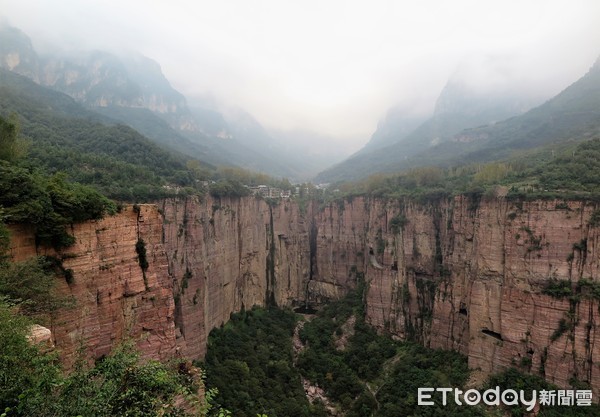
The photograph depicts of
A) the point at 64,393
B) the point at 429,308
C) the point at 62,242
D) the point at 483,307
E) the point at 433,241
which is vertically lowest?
the point at 429,308

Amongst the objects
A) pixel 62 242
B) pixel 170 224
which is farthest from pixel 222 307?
pixel 62 242

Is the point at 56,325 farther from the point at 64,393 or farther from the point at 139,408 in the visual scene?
the point at 139,408

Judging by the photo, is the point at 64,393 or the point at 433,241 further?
the point at 433,241

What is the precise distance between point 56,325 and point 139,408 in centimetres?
608

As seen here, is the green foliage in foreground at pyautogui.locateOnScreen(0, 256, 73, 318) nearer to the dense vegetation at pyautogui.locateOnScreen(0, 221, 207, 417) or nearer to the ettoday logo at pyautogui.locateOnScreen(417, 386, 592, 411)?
the dense vegetation at pyautogui.locateOnScreen(0, 221, 207, 417)

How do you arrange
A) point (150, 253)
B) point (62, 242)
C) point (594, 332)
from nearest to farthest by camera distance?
point (62, 242), point (150, 253), point (594, 332)

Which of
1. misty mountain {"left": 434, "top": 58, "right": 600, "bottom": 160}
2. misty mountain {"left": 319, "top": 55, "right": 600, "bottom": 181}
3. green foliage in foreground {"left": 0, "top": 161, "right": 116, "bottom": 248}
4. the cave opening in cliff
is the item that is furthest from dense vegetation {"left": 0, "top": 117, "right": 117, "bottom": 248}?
misty mountain {"left": 434, "top": 58, "right": 600, "bottom": 160}

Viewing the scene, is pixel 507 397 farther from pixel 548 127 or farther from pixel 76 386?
pixel 548 127

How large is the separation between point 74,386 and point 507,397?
2772 centimetres

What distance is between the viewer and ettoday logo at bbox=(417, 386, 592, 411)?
23.7 meters

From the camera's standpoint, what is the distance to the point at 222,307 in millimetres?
37188

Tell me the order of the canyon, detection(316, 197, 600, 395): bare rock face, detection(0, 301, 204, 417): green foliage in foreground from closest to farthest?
detection(0, 301, 204, 417): green foliage in foreground, the canyon, detection(316, 197, 600, 395): bare rock face

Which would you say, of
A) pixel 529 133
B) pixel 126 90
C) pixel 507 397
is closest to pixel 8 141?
pixel 507 397

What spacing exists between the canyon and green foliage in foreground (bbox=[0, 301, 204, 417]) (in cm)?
179
